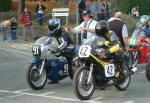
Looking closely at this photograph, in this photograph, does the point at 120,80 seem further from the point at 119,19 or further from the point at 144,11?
the point at 144,11

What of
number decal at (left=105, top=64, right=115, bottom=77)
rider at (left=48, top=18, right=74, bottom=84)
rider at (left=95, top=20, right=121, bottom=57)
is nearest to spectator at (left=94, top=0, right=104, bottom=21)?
rider at (left=48, top=18, right=74, bottom=84)

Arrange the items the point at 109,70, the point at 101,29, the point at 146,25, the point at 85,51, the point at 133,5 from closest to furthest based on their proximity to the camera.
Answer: the point at 85,51 → the point at 109,70 → the point at 101,29 → the point at 146,25 → the point at 133,5

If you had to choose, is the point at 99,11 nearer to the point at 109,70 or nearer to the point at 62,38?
the point at 62,38

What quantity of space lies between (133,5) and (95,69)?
27.6m

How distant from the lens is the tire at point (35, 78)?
11.7m

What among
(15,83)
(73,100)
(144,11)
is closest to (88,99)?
(73,100)

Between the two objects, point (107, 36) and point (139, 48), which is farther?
point (139, 48)

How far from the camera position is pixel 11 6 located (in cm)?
3922

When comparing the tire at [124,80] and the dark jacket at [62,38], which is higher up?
the dark jacket at [62,38]

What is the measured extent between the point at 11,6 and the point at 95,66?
29.1 meters

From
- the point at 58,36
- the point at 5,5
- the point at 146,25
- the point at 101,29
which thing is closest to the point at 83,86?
the point at 101,29

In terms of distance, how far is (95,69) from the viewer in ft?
35.4

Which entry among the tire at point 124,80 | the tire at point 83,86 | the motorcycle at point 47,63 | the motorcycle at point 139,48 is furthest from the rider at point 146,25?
the tire at point 83,86

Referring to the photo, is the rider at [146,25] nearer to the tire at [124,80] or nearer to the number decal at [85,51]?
the tire at [124,80]
